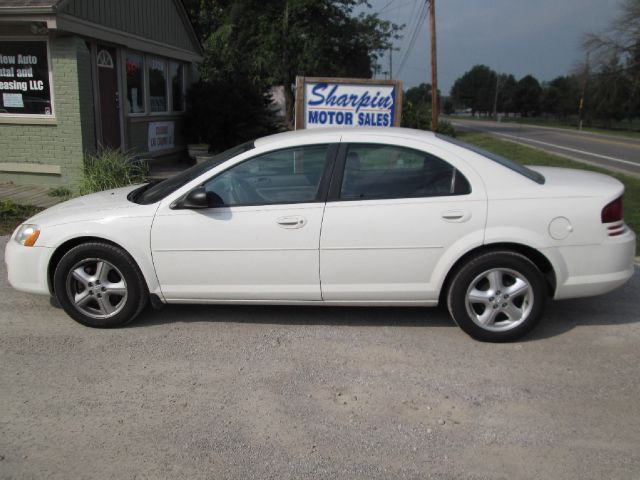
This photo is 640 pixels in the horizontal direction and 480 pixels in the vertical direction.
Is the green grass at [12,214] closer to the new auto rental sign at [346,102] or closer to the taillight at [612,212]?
the new auto rental sign at [346,102]

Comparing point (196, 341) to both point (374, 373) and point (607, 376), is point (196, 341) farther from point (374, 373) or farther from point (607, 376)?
point (607, 376)

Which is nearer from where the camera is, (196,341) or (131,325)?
(196,341)

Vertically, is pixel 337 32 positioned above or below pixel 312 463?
above

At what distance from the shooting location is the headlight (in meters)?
4.58

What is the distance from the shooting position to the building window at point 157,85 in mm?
13445

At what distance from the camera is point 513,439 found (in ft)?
10.4

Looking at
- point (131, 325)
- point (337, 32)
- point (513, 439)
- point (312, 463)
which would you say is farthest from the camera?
point (337, 32)

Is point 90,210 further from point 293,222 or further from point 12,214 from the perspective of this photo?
point 12,214

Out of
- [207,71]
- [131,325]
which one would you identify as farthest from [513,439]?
[207,71]

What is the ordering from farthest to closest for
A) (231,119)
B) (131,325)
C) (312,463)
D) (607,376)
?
1. (231,119)
2. (131,325)
3. (607,376)
4. (312,463)

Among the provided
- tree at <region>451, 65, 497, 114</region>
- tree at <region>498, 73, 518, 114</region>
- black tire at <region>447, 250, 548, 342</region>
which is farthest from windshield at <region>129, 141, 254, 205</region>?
tree at <region>451, 65, 497, 114</region>

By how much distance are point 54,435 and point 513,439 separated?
249cm

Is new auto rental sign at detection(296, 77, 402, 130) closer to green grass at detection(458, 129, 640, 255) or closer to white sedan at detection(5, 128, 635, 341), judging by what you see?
green grass at detection(458, 129, 640, 255)

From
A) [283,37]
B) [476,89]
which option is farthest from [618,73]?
[476,89]
